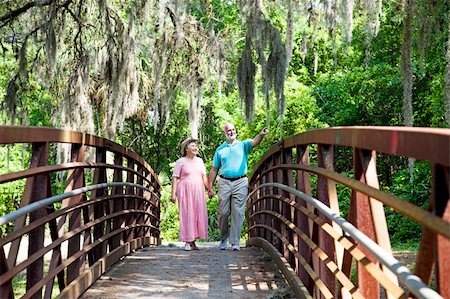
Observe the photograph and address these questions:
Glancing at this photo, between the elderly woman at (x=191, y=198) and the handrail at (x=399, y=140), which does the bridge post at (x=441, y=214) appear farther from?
the elderly woman at (x=191, y=198)

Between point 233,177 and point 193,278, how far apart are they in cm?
252

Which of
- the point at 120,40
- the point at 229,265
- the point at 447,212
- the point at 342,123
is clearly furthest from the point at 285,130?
the point at 447,212

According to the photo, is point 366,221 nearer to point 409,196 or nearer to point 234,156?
point 234,156

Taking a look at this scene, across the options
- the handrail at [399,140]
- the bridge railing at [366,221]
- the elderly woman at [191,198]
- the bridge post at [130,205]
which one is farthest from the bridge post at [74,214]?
the elderly woman at [191,198]


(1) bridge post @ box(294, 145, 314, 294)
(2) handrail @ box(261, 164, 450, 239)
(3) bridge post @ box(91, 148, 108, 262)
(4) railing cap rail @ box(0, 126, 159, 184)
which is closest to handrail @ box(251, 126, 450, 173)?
(2) handrail @ box(261, 164, 450, 239)

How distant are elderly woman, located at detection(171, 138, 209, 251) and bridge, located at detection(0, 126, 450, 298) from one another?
1.35 metres

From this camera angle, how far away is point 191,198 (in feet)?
27.8

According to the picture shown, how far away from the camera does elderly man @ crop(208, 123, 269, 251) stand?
8.07 metres

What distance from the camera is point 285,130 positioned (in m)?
21.0

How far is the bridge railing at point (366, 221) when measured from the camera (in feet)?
6.53

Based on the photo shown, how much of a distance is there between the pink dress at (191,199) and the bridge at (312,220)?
4.44 feet

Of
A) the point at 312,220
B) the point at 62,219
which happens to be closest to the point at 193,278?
the point at 62,219

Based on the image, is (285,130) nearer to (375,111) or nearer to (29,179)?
(375,111)

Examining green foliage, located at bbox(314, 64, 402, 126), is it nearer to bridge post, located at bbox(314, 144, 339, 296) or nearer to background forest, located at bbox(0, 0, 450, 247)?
background forest, located at bbox(0, 0, 450, 247)
